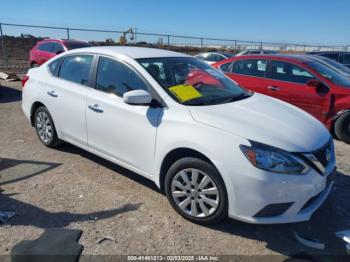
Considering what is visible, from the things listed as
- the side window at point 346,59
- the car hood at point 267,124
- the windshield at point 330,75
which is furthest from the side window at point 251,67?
the side window at point 346,59

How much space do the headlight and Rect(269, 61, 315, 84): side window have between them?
4137 mm

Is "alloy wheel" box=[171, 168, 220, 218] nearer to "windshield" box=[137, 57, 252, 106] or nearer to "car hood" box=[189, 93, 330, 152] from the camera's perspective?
"car hood" box=[189, 93, 330, 152]

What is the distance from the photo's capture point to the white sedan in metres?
2.81

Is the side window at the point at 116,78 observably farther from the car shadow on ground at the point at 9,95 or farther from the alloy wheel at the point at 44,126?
the car shadow on ground at the point at 9,95

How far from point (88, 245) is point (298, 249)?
195cm

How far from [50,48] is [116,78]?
958 cm

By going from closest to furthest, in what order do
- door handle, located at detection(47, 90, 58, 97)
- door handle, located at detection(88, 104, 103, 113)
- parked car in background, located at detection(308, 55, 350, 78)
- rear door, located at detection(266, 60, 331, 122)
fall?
door handle, located at detection(88, 104, 103, 113) → door handle, located at detection(47, 90, 58, 97) → rear door, located at detection(266, 60, 331, 122) → parked car in background, located at detection(308, 55, 350, 78)

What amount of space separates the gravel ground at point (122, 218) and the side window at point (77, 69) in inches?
48.1

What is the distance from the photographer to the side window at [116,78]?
12.0 ft

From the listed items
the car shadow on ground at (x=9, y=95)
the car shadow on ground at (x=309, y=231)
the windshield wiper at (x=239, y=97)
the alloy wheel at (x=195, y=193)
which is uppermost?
the windshield wiper at (x=239, y=97)

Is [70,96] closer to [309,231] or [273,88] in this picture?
[309,231]

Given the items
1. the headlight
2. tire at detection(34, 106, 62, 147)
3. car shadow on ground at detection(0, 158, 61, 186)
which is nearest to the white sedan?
the headlight

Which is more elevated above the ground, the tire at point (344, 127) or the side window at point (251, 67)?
the side window at point (251, 67)

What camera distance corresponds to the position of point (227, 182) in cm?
289
